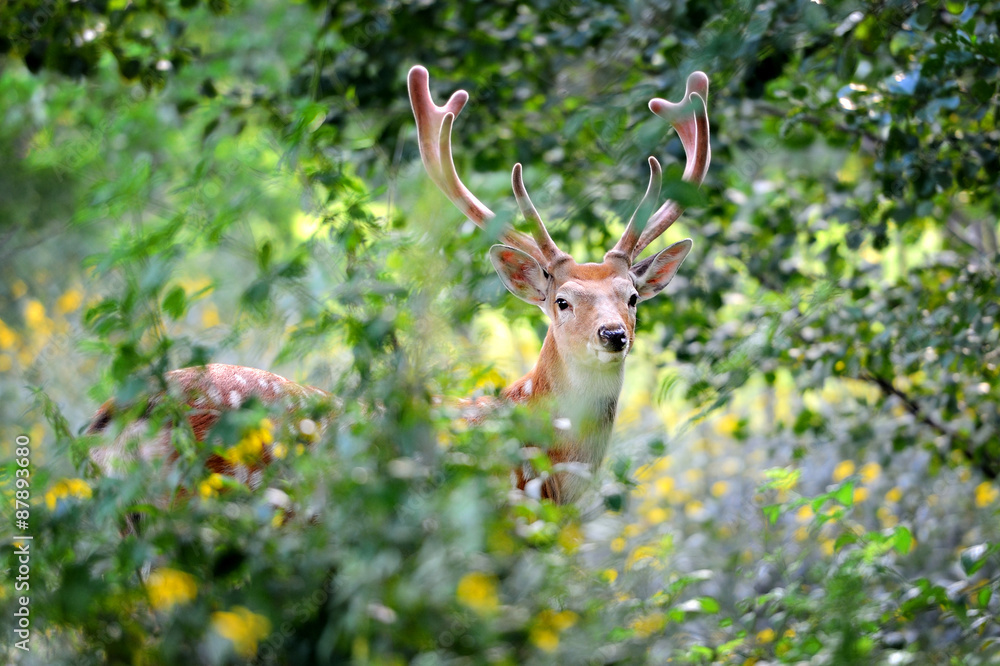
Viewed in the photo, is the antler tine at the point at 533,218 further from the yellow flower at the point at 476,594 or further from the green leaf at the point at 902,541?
the yellow flower at the point at 476,594

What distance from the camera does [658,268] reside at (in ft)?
13.9

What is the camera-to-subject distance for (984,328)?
3949mm

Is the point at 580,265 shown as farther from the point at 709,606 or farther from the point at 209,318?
the point at 209,318

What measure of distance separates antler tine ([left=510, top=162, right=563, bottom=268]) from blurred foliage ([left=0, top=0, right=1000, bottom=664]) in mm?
259

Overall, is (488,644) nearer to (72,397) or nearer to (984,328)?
(984,328)

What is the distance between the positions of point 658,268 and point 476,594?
256 cm

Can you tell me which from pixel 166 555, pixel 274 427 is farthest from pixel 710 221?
pixel 166 555

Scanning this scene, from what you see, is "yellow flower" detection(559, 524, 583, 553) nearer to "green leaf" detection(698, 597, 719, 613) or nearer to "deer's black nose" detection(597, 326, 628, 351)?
"green leaf" detection(698, 597, 719, 613)

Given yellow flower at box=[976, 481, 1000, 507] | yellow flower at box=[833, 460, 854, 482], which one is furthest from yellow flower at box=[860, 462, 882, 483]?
yellow flower at box=[976, 481, 1000, 507]

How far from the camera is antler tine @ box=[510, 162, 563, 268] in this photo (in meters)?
3.67

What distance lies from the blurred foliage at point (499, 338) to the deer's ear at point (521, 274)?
133mm

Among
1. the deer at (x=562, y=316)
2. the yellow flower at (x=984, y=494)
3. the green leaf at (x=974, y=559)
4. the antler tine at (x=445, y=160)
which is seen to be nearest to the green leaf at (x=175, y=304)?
the deer at (x=562, y=316)

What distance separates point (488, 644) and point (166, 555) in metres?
0.76

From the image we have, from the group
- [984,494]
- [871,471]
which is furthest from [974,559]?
[871,471]
